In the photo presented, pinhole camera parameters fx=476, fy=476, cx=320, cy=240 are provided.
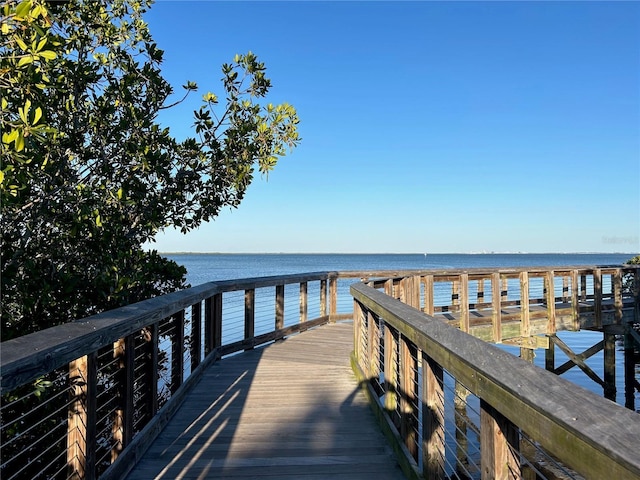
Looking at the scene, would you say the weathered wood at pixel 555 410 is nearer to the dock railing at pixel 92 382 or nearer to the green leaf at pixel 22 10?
the dock railing at pixel 92 382

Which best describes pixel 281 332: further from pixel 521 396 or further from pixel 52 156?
pixel 521 396

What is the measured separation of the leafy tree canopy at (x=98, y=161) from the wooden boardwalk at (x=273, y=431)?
5.11 ft

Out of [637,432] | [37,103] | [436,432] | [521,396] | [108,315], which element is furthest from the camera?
[37,103]

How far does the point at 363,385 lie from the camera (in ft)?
15.4

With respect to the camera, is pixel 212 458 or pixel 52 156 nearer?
pixel 212 458

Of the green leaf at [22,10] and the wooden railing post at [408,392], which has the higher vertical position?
the green leaf at [22,10]

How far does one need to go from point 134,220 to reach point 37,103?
1.99 m

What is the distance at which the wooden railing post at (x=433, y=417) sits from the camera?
233 centimetres

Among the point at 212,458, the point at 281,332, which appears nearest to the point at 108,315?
the point at 212,458

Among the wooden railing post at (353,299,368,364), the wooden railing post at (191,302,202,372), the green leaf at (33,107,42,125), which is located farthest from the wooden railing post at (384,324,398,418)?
the green leaf at (33,107,42,125)

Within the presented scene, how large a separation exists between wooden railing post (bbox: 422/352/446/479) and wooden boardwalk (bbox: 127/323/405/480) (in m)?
0.49

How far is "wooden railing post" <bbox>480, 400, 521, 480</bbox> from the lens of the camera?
1.51 metres

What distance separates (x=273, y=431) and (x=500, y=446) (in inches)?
91.6

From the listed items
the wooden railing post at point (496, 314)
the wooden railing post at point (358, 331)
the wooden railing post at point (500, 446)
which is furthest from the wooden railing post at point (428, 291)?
the wooden railing post at point (500, 446)
